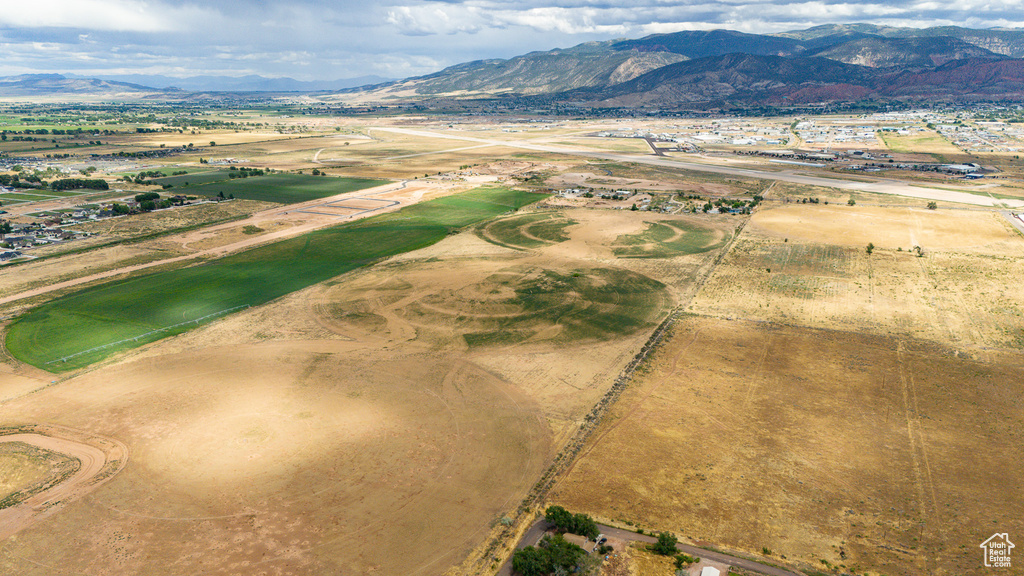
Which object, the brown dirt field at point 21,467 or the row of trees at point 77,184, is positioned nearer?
the brown dirt field at point 21,467

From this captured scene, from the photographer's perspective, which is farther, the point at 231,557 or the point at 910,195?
Result: the point at 910,195

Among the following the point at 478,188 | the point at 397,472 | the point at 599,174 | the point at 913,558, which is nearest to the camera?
the point at 913,558

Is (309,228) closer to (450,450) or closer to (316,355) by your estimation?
(316,355)

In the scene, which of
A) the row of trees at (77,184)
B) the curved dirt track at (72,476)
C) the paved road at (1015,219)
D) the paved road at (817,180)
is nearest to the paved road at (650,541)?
the curved dirt track at (72,476)

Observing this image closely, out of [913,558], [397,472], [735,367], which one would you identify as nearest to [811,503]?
[913,558]

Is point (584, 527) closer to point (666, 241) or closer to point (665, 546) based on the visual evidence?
point (665, 546)

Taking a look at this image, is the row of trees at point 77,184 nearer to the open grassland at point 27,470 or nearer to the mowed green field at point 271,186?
the mowed green field at point 271,186

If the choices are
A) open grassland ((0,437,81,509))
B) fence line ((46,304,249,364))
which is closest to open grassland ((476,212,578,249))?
fence line ((46,304,249,364))
